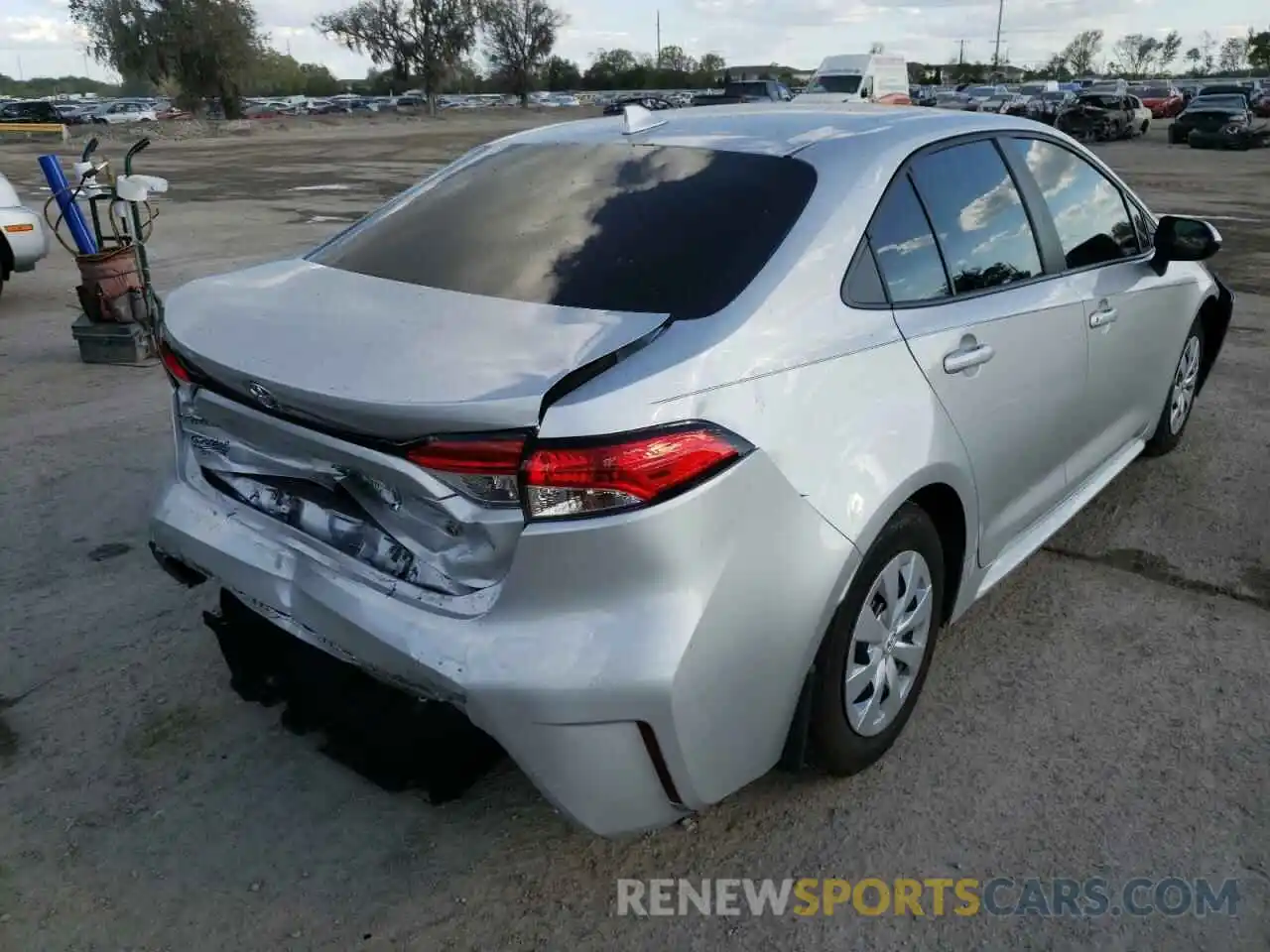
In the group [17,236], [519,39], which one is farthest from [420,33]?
[17,236]

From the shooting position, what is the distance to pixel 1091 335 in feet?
11.2

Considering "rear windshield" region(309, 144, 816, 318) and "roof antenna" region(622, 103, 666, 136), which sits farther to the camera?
"roof antenna" region(622, 103, 666, 136)

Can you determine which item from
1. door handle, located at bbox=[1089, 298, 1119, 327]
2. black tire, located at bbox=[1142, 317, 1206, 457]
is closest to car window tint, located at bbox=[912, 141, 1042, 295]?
door handle, located at bbox=[1089, 298, 1119, 327]

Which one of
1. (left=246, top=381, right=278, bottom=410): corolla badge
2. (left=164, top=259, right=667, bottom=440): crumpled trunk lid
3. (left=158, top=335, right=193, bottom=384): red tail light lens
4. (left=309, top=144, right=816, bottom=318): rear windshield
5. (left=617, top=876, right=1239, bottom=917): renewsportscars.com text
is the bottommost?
(left=617, top=876, right=1239, bottom=917): renewsportscars.com text

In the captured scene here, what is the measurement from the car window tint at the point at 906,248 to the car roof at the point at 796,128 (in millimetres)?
139

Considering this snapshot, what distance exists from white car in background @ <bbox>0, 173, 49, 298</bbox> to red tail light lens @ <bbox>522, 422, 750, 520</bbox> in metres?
8.11

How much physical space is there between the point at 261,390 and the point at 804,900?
5.47 feet

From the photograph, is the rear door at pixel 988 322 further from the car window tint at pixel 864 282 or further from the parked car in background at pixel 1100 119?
the parked car in background at pixel 1100 119

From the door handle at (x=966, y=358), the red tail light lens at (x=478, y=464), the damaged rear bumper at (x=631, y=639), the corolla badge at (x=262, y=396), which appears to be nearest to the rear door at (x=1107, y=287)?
the door handle at (x=966, y=358)

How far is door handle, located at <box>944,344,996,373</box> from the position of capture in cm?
265

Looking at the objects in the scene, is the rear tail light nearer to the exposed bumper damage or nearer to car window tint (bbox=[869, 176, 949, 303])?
car window tint (bbox=[869, 176, 949, 303])

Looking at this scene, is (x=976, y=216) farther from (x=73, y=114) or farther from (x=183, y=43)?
(x=73, y=114)

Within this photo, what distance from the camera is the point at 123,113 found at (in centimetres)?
5472

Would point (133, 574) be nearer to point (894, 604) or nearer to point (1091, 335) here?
point (894, 604)
